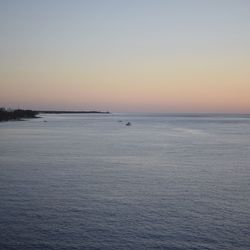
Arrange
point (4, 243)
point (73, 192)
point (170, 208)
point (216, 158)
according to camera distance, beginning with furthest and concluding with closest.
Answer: point (216, 158) → point (73, 192) → point (170, 208) → point (4, 243)

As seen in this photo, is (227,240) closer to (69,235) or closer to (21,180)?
(69,235)

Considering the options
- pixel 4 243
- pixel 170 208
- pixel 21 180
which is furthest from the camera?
pixel 21 180

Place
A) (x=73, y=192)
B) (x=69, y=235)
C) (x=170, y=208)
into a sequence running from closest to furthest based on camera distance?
(x=69, y=235), (x=170, y=208), (x=73, y=192)

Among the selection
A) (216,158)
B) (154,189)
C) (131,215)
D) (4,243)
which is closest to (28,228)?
(4,243)

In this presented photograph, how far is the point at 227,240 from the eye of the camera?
1356 cm

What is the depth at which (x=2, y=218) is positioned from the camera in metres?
15.6

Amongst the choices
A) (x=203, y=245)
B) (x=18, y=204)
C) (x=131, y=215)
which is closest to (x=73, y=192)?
(x=18, y=204)

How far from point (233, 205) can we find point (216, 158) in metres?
17.7

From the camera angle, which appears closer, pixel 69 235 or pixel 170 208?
pixel 69 235

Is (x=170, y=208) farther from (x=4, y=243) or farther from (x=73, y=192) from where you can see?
(x=4, y=243)

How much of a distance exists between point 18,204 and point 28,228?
11.2 feet

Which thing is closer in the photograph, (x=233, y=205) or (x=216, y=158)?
(x=233, y=205)

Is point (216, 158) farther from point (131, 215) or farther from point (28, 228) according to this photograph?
point (28, 228)

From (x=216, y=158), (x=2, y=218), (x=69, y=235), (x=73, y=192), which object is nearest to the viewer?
(x=69, y=235)
